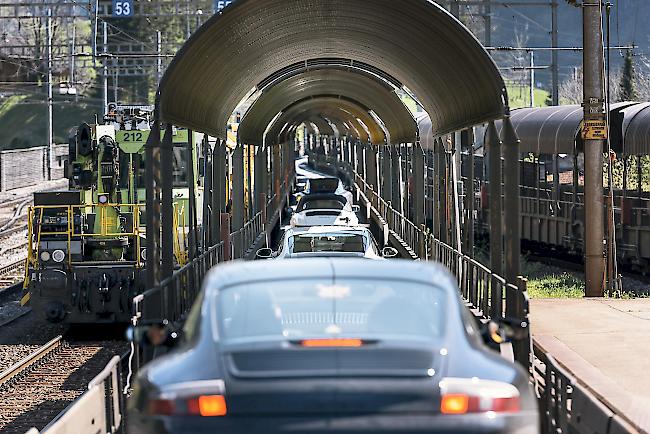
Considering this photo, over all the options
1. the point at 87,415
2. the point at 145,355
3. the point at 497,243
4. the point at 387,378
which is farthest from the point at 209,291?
the point at 497,243

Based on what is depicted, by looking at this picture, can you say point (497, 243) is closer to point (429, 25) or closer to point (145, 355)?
point (429, 25)

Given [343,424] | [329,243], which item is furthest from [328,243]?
[343,424]

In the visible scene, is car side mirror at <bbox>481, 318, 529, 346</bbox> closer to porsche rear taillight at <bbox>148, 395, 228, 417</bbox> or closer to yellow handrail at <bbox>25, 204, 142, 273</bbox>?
porsche rear taillight at <bbox>148, 395, 228, 417</bbox>

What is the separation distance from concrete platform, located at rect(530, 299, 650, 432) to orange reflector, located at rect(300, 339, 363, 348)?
3517 millimetres

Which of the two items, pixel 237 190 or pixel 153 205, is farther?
pixel 237 190

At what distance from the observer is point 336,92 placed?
4162 cm

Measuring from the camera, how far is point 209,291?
273 inches

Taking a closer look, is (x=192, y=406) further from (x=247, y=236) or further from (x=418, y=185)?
(x=247, y=236)

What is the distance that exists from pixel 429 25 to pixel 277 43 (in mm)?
5149

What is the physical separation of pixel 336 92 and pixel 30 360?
24.8 m

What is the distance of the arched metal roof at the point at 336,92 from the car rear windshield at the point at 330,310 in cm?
2298

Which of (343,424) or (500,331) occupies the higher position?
(500,331)

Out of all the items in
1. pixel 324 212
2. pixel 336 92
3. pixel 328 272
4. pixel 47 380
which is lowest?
pixel 47 380

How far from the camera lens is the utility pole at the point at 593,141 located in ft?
68.7
